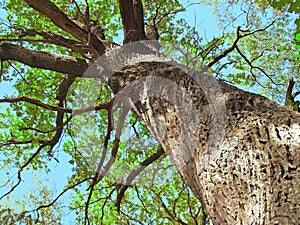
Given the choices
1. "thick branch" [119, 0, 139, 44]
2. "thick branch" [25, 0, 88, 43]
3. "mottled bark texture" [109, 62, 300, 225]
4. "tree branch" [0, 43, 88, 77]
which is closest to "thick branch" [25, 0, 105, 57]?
"thick branch" [25, 0, 88, 43]

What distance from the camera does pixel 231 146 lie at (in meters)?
1.91

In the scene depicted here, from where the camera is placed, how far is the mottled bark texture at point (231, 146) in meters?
1.57

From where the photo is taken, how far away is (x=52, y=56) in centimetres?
501

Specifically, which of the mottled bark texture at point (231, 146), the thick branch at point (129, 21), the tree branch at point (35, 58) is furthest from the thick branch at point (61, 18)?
the mottled bark texture at point (231, 146)

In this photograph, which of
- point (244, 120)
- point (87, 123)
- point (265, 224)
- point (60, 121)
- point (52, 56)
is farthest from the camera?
point (87, 123)

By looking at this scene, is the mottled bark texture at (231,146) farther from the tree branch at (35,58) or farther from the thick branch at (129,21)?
the tree branch at (35,58)

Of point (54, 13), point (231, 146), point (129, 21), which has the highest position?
point (129, 21)

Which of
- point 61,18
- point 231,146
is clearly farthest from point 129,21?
point 231,146

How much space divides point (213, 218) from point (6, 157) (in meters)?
6.30

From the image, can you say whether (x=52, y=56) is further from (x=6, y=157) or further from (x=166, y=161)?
(x=166, y=161)

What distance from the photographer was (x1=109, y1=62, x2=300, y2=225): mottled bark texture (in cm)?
157

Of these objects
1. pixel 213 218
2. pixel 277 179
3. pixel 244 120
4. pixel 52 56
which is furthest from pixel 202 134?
pixel 52 56

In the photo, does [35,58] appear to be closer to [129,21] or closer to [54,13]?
[54,13]

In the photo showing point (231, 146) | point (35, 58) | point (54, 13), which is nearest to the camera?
point (231, 146)
